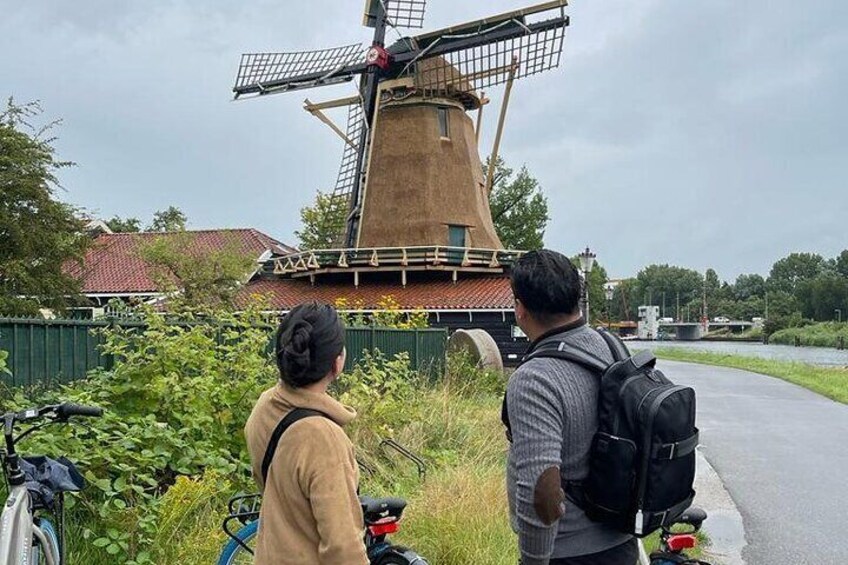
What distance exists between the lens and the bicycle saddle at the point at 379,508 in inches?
136

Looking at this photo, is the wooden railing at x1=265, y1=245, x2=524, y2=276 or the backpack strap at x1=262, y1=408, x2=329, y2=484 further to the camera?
the wooden railing at x1=265, y1=245, x2=524, y2=276

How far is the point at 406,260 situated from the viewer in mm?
26609

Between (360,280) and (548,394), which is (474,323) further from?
(548,394)

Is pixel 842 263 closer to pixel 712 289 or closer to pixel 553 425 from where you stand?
pixel 712 289

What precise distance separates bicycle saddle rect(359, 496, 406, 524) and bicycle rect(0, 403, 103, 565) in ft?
4.18

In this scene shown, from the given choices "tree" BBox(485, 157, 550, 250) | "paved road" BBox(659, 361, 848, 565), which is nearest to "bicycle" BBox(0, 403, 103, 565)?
"paved road" BBox(659, 361, 848, 565)

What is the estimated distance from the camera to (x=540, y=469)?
2.34 m

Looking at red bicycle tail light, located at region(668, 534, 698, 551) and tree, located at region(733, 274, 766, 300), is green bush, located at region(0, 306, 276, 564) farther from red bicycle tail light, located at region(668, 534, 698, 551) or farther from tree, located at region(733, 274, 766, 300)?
tree, located at region(733, 274, 766, 300)

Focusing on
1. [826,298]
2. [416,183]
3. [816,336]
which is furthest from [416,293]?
[826,298]

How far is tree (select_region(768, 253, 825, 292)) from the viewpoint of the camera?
147250mm

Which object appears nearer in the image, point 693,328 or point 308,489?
point 308,489

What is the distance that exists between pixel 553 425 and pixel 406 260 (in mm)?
24279

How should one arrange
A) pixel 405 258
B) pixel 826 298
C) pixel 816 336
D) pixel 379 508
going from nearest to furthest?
pixel 379 508 < pixel 405 258 < pixel 816 336 < pixel 826 298

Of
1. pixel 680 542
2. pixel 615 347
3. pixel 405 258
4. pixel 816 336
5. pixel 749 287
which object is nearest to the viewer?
pixel 615 347
